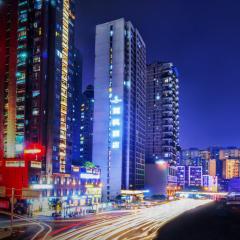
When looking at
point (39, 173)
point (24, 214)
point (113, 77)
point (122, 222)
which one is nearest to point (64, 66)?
point (113, 77)

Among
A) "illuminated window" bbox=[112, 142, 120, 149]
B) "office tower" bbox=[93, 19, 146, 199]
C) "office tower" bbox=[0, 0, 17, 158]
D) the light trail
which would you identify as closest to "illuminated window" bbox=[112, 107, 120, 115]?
"office tower" bbox=[93, 19, 146, 199]

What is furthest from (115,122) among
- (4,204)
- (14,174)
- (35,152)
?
(4,204)

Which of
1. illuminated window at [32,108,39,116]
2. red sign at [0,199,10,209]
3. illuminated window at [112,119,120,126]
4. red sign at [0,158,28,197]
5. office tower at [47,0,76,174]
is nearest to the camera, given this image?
red sign at [0,199,10,209]

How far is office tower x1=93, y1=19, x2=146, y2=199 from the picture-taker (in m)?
185

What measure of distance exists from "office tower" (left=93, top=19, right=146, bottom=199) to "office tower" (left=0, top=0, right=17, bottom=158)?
4824 cm

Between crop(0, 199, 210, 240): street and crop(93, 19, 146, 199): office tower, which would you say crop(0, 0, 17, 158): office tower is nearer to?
crop(93, 19, 146, 199): office tower

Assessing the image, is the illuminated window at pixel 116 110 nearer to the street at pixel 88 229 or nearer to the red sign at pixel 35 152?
the red sign at pixel 35 152

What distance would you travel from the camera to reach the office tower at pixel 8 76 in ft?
502

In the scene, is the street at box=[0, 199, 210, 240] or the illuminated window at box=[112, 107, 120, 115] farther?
the illuminated window at box=[112, 107, 120, 115]

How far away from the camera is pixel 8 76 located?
15650 centimetres

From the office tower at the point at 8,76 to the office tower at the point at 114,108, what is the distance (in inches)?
1899

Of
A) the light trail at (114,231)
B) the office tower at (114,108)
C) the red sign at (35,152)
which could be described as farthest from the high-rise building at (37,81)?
the light trail at (114,231)

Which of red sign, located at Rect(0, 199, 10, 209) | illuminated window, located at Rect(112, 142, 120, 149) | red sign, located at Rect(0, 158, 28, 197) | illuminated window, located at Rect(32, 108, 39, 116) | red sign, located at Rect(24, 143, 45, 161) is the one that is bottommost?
red sign, located at Rect(0, 199, 10, 209)

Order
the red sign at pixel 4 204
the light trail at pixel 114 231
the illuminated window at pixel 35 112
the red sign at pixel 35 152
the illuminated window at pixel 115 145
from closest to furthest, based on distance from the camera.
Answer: the light trail at pixel 114 231
the red sign at pixel 4 204
the red sign at pixel 35 152
the illuminated window at pixel 35 112
the illuminated window at pixel 115 145
